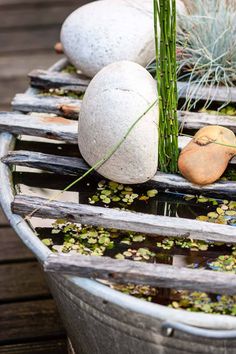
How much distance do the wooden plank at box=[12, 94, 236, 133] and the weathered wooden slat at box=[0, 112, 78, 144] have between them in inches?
1.4

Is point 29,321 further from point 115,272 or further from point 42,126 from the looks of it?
point 115,272

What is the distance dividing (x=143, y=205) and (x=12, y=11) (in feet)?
7.43

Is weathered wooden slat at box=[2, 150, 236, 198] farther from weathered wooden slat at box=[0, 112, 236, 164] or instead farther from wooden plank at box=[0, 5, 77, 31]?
wooden plank at box=[0, 5, 77, 31]

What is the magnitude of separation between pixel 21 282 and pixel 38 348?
245 mm

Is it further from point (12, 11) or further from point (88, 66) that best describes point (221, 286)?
point (12, 11)

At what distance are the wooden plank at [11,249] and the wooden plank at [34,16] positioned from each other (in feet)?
4.64

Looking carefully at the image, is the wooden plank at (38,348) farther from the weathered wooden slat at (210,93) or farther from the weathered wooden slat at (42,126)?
the weathered wooden slat at (210,93)

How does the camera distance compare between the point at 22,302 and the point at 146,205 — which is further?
the point at 22,302

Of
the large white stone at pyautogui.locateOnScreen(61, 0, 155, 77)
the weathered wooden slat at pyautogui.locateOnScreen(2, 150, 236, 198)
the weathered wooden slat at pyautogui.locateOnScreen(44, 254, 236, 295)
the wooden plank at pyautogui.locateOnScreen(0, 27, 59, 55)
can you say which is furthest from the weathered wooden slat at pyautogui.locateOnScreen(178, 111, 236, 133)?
the wooden plank at pyautogui.locateOnScreen(0, 27, 59, 55)

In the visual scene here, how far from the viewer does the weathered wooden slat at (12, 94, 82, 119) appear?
1.61 m

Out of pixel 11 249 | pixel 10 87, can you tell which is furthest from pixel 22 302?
pixel 10 87

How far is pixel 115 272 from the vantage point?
3.78 feet

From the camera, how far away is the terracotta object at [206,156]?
1378 millimetres

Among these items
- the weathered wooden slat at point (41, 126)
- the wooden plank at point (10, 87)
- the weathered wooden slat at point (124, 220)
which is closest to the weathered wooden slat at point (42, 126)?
the weathered wooden slat at point (41, 126)
